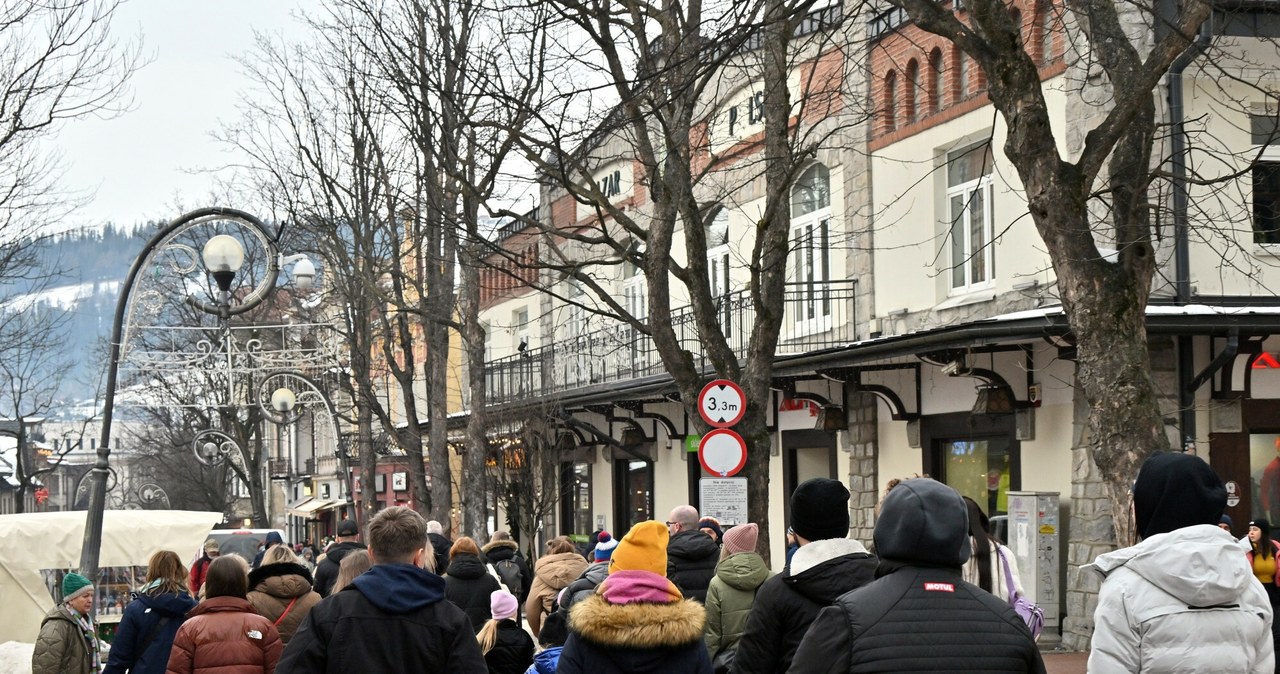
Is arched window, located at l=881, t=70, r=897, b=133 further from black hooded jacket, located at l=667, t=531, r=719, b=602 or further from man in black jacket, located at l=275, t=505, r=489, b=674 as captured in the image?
man in black jacket, located at l=275, t=505, r=489, b=674

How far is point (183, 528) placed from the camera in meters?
19.1

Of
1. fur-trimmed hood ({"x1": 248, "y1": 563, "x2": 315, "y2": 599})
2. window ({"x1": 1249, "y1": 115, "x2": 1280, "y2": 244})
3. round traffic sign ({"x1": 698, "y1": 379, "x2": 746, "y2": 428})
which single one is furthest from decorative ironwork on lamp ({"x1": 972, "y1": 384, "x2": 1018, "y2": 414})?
fur-trimmed hood ({"x1": 248, "y1": 563, "x2": 315, "y2": 599})

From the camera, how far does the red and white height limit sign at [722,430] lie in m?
13.8

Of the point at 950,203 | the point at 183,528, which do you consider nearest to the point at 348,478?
the point at 183,528

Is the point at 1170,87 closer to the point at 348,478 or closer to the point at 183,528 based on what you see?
the point at 183,528

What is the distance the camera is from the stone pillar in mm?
20938

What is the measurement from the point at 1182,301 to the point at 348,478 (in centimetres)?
2082

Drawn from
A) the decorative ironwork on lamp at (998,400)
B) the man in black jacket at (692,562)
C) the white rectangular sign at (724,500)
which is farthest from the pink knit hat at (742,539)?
the decorative ironwork on lamp at (998,400)

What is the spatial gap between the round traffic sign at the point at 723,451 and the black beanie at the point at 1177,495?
926 centimetres

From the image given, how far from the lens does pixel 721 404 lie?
14086mm

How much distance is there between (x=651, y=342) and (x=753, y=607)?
23714 mm

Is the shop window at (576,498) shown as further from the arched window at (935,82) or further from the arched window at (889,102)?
the arched window at (935,82)

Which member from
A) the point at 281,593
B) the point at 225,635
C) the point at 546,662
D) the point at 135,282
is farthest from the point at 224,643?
the point at 135,282

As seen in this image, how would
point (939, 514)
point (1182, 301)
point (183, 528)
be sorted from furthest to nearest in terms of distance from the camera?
point (183, 528)
point (1182, 301)
point (939, 514)
